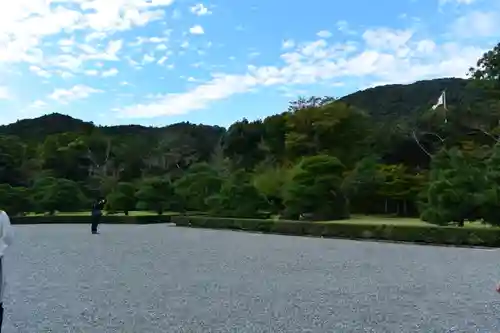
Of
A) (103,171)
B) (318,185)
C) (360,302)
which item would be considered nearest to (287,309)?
(360,302)

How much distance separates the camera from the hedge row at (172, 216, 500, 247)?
1352 cm

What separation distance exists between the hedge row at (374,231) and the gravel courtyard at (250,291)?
1.52m

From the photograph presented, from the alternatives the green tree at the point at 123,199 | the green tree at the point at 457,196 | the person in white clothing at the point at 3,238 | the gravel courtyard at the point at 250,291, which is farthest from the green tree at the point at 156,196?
the person in white clothing at the point at 3,238

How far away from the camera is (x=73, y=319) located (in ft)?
17.0

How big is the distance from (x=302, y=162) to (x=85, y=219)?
10.7 meters

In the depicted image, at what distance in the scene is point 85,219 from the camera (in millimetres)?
25922

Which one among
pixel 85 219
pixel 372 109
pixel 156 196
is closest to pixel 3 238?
pixel 85 219

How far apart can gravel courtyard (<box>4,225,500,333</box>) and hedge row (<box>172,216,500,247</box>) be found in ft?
4.99

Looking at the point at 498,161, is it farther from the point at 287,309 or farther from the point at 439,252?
the point at 287,309

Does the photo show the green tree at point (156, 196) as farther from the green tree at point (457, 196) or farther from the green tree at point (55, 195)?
the green tree at point (457, 196)

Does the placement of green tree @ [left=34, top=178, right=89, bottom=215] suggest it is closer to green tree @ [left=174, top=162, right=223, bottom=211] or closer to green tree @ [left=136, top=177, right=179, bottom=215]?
green tree @ [left=136, top=177, right=179, bottom=215]

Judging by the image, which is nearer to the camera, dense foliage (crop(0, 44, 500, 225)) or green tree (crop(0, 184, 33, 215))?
dense foliage (crop(0, 44, 500, 225))

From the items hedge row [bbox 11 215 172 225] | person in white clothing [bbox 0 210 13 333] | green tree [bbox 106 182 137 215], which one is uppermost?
green tree [bbox 106 182 137 215]

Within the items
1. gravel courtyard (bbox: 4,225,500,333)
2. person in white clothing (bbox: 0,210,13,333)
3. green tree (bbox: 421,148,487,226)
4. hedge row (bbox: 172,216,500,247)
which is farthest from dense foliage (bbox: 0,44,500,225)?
person in white clothing (bbox: 0,210,13,333)
